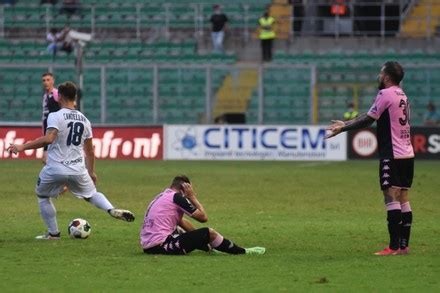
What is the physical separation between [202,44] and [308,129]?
9.11 meters

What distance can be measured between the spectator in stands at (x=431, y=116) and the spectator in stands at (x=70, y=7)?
14.0 meters

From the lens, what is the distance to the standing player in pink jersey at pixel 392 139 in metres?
13.5

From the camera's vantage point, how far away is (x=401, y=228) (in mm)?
13688

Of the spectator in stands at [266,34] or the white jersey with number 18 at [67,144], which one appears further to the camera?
the spectator in stands at [266,34]

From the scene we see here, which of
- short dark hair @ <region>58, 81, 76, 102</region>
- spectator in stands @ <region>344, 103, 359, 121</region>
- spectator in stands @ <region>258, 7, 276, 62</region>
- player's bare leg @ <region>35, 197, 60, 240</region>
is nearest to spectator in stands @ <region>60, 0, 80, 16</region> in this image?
spectator in stands @ <region>258, 7, 276, 62</region>

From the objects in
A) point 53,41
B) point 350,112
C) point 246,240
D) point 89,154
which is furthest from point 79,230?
point 53,41

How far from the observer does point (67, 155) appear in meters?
15.1

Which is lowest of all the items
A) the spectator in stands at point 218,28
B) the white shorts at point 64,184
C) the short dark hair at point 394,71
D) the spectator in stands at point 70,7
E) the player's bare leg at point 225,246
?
the player's bare leg at point 225,246

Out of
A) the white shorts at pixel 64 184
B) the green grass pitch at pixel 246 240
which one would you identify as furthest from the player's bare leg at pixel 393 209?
the white shorts at pixel 64 184

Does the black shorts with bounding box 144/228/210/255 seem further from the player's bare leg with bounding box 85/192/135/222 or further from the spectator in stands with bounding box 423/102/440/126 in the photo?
the spectator in stands with bounding box 423/102/440/126

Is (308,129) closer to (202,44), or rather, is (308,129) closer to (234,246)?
(202,44)

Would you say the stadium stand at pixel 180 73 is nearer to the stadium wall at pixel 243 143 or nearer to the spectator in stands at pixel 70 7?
the spectator in stands at pixel 70 7

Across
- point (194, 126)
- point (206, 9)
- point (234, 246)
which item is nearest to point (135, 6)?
point (206, 9)

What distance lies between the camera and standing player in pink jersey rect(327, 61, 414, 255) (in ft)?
44.3
